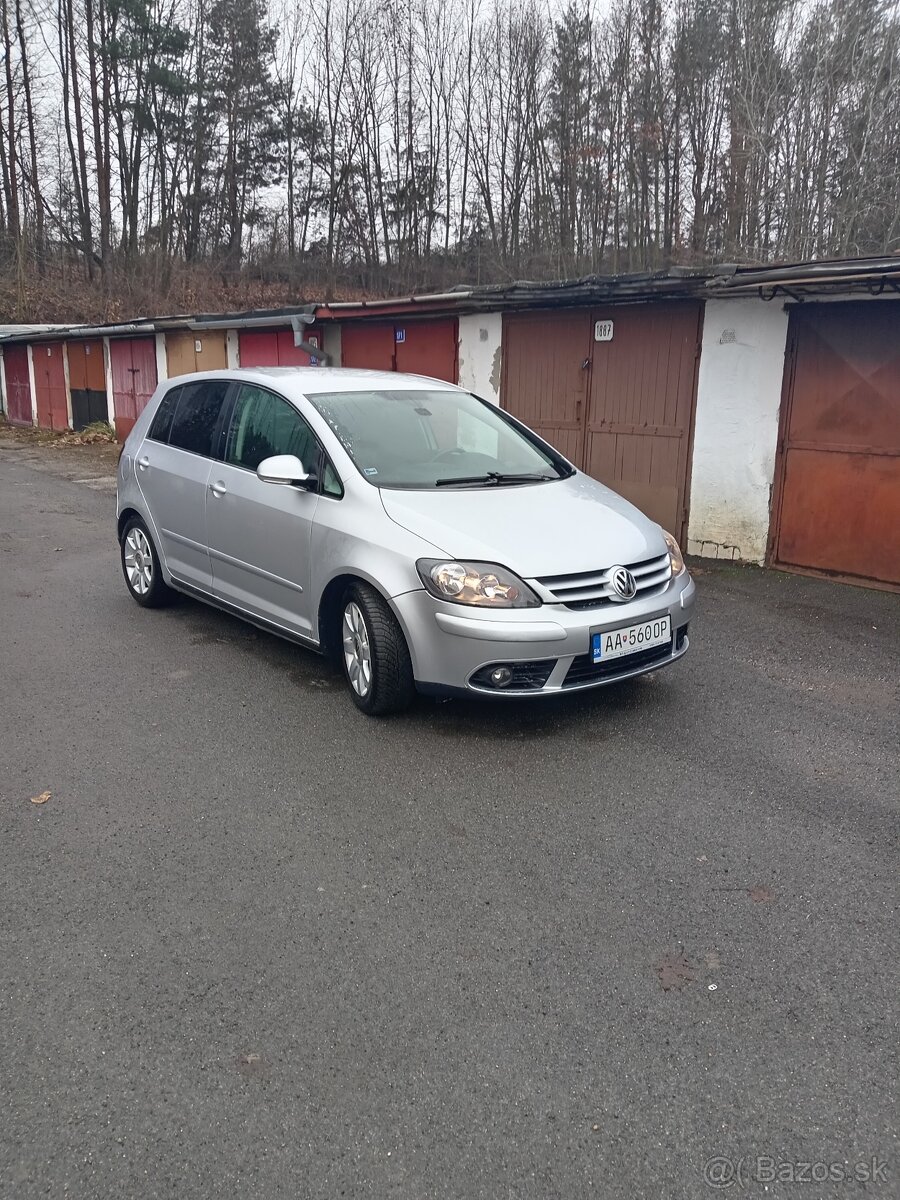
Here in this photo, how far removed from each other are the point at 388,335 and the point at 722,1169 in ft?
36.7

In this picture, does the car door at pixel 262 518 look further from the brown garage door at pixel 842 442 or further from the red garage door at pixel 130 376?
the red garage door at pixel 130 376

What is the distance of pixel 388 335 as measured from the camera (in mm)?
12078

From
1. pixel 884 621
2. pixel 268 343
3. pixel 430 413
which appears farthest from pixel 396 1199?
pixel 268 343

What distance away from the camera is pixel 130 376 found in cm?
1927

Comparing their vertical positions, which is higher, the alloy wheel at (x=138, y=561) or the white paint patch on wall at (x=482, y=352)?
the white paint patch on wall at (x=482, y=352)

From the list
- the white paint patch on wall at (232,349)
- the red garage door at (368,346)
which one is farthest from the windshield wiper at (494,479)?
the white paint patch on wall at (232,349)

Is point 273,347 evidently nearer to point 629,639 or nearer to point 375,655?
point 375,655

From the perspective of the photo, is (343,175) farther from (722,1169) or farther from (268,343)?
(722,1169)

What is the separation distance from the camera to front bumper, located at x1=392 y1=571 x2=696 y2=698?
160 inches

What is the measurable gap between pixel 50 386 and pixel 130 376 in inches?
202

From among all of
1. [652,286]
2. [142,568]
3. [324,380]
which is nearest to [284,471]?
[324,380]

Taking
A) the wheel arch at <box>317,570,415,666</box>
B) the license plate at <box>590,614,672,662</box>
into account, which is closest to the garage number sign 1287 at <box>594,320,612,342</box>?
the license plate at <box>590,614,672,662</box>

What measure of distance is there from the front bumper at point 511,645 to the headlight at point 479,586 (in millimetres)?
38

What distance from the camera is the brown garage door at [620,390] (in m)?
8.77
